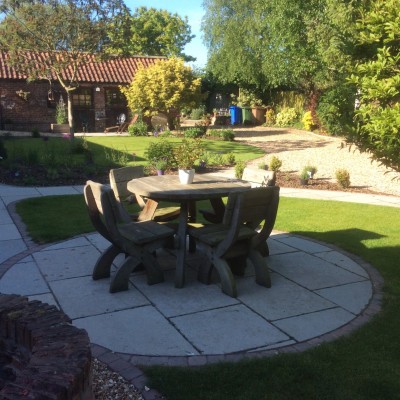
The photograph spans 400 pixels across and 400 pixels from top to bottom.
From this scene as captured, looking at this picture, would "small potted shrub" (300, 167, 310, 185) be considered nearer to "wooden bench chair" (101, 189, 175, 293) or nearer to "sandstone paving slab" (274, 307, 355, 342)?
"wooden bench chair" (101, 189, 175, 293)

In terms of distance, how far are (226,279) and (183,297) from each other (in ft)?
1.50

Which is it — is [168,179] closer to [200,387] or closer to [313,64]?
[200,387]

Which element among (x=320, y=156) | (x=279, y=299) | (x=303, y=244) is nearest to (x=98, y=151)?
(x=320, y=156)

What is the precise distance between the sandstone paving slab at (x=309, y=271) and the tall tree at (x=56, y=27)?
15.7m

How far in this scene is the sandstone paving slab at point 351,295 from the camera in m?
4.13

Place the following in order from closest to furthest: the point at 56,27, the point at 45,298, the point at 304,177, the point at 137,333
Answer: the point at 137,333 → the point at 45,298 → the point at 304,177 → the point at 56,27

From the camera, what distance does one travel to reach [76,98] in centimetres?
2505

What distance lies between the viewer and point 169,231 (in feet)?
15.0

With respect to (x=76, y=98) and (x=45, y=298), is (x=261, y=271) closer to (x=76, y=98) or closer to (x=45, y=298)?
(x=45, y=298)

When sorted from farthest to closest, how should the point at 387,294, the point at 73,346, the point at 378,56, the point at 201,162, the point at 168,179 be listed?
the point at 201,162
the point at 168,179
the point at 387,294
the point at 378,56
the point at 73,346

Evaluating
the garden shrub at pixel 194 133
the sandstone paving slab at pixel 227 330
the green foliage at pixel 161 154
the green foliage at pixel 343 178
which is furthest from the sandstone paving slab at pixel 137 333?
the garden shrub at pixel 194 133

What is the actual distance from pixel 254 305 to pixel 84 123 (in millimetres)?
22666

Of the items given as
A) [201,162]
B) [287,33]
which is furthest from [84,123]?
[201,162]

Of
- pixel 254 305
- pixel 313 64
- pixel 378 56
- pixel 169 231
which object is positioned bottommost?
pixel 254 305
